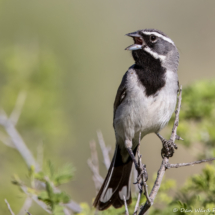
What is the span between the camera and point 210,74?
33.1 feet

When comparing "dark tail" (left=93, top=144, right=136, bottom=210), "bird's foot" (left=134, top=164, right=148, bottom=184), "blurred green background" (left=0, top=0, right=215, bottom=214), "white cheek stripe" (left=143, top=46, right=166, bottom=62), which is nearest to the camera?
"bird's foot" (left=134, top=164, right=148, bottom=184)

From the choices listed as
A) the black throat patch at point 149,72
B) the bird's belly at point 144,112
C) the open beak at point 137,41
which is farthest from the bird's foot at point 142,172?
the open beak at point 137,41

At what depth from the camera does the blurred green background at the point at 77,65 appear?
5.70 m

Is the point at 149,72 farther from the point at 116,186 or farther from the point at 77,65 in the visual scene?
the point at 77,65

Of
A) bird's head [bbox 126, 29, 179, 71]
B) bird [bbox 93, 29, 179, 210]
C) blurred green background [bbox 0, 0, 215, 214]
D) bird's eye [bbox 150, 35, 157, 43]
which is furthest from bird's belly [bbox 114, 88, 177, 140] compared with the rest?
blurred green background [bbox 0, 0, 215, 214]

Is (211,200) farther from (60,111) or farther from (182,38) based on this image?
(182,38)

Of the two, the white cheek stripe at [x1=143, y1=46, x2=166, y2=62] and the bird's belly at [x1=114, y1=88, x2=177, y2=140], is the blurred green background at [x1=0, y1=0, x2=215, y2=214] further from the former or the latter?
the white cheek stripe at [x1=143, y1=46, x2=166, y2=62]

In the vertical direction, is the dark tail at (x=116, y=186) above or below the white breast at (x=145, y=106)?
below

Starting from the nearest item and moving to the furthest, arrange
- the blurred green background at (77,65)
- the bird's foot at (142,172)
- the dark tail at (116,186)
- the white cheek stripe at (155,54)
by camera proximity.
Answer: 1. the bird's foot at (142,172)
2. the dark tail at (116,186)
3. the white cheek stripe at (155,54)
4. the blurred green background at (77,65)

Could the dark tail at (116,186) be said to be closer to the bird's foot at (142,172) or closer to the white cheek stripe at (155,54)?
the bird's foot at (142,172)

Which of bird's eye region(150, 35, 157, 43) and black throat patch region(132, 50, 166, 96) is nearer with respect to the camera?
black throat patch region(132, 50, 166, 96)

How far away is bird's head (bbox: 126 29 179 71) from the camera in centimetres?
418

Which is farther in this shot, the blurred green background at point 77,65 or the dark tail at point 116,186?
the blurred green background at point 77,65

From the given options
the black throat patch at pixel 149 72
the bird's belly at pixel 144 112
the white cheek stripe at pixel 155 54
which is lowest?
the bird's belly at pixel 144 112
